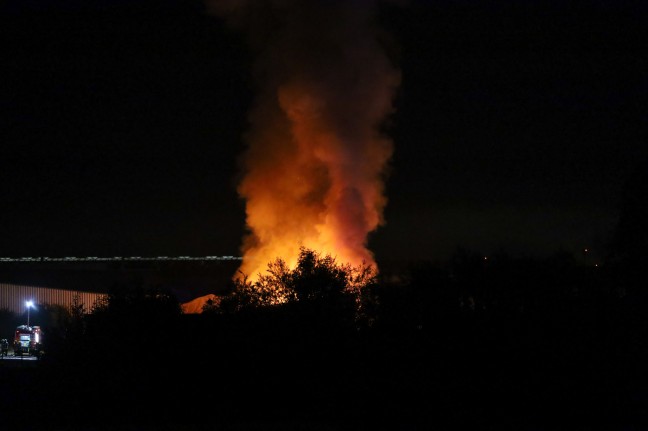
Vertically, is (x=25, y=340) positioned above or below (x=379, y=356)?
above

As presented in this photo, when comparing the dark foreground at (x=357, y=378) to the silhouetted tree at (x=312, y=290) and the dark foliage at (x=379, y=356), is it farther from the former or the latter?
the silhouetted tree at (x=312, y=290)

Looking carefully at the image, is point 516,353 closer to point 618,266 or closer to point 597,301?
point 597,301

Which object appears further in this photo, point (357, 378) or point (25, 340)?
point (25, 340)

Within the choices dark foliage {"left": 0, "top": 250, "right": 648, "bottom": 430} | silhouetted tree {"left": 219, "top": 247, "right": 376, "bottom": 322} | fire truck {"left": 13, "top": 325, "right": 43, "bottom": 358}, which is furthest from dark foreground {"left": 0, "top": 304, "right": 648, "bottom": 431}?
fire truck {"left": 13, "top": 325, "right": 43, "bottom": 358}

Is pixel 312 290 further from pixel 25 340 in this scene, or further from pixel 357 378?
pixel 25 340

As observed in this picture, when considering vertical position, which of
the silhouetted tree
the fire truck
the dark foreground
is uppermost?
the fire truck

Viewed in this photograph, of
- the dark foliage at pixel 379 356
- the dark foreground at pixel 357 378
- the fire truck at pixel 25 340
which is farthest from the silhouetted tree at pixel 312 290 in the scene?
the fire truck at pixel 25 340

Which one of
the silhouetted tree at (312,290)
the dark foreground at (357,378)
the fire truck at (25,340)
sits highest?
the fire truck at (25,340)

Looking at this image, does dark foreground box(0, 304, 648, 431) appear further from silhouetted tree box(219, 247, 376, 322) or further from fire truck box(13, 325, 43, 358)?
fire truck box(13, 325, 43, 358)

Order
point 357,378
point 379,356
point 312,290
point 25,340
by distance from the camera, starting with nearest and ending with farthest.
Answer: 1. point 357,378
2. point 379,356
3. point 312,290
4. point 25,340

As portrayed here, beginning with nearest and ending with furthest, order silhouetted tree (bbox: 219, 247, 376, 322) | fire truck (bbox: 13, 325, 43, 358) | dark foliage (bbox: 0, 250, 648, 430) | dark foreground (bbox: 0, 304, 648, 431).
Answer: dark foreground (bbox: 0, 304, 648, 431) < dark foliage (bbox: 0, 250, 648, 430) < silhouetted tree (bbox: 219, 247, 376, 322) < fire truck (bbox: 13, 325, 43, 358)

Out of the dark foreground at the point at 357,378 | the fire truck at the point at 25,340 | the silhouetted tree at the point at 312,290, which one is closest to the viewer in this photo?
the dark foreground at the point at 357,378

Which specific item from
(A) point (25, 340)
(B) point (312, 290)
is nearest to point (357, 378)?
(B) point (312, 290)

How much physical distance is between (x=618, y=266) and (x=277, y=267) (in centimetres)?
988
